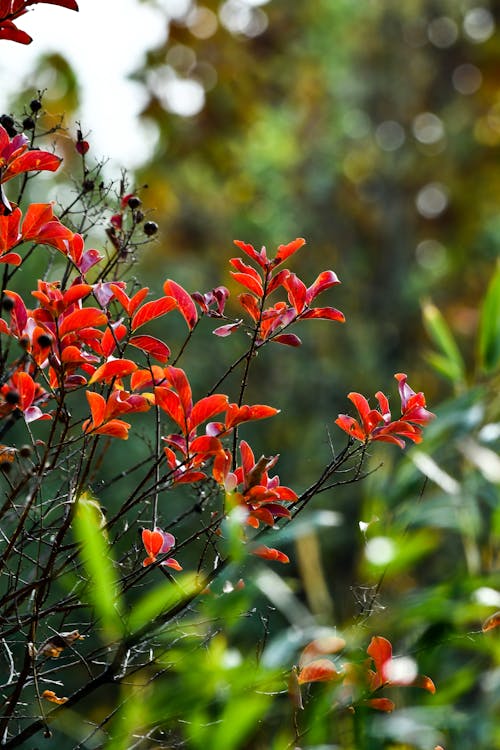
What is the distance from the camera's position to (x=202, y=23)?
2898 mm

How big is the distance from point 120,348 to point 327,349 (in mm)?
5607

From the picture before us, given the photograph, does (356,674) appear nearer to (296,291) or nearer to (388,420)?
(388,420)

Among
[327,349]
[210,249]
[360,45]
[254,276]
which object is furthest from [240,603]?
[360,45]

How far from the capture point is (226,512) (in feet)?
3.09

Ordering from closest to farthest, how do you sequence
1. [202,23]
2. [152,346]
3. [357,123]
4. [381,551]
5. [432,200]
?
[381,551]
[152,346]
[202,23]
[432,200]
[357,123]

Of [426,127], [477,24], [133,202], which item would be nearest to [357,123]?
[426,127]

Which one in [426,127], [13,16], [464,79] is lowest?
[13,16]

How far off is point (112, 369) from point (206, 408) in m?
0.12

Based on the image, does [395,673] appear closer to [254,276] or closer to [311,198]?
[254,276]

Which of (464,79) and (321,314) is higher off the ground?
(464,79)

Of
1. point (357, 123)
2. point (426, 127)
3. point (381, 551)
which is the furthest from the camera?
point (357, 123)

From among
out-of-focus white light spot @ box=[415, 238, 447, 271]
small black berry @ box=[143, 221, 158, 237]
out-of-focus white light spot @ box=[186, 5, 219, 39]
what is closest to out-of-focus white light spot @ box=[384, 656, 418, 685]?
small black berry @ box=[143, 221, 158, 237]

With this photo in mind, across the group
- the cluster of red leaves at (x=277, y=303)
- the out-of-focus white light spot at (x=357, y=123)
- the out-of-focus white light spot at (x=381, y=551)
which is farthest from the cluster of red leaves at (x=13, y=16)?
the out-of-focus white light spot at (x=357, y=123)

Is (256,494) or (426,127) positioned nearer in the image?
(256,494)
